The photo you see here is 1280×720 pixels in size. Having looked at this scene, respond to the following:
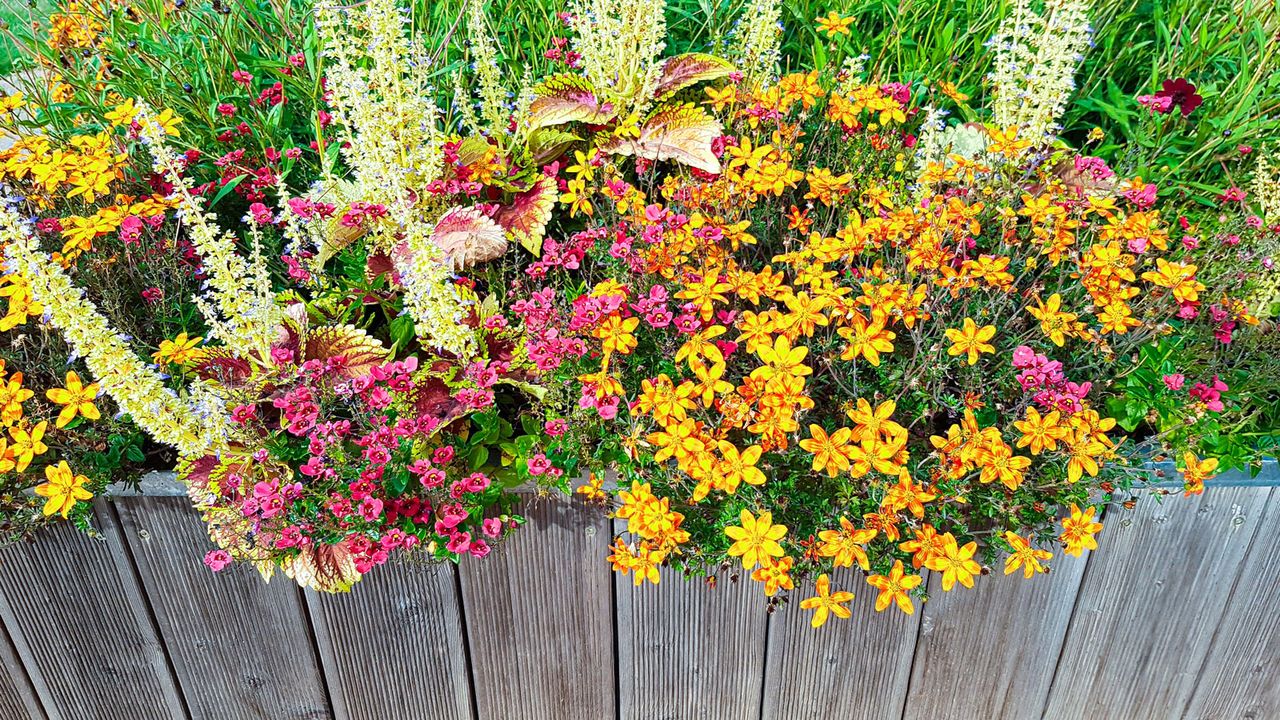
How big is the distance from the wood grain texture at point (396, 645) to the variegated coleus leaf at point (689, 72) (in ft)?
3.95

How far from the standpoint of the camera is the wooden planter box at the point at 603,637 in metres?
1.63

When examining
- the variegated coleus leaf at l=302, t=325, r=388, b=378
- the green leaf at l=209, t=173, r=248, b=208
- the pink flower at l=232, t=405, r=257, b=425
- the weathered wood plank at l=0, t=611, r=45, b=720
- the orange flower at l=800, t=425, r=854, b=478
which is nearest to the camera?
the orange flower at l=800, t=425, r=854, b=478

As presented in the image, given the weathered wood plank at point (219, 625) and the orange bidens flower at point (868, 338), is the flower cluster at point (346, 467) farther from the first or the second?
the orange bidens flower at point (868, 338)

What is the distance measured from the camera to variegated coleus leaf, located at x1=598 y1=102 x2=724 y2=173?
70.0 inches

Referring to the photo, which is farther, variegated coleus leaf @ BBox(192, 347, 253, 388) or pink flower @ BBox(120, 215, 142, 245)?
pink flower @ BBox(120, 215, 142, 245)

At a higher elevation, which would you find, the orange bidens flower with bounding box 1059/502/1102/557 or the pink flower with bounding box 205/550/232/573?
the orange bidens flower with bounding box 1059/502/1102/557

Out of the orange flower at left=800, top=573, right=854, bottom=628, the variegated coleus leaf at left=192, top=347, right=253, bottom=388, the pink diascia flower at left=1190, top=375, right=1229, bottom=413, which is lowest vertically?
the orange flower at left=800, top=573, right=854, bottom=628

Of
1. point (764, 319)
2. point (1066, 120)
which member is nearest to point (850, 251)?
point (764, 319)

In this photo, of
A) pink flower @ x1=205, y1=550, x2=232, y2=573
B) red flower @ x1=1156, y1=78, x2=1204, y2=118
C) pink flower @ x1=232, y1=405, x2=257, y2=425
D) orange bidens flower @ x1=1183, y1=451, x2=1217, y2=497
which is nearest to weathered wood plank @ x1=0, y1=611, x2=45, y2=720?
pink flower @ x1=205, y1=550, x2=232, y2=573

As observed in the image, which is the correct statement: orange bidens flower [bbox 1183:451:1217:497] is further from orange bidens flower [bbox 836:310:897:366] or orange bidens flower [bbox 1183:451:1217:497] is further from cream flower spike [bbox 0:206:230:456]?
cream flower spike [bbox 0:206:230:456]

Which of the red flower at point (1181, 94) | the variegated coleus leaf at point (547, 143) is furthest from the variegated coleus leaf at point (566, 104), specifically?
the red flower at point (1181, 94)

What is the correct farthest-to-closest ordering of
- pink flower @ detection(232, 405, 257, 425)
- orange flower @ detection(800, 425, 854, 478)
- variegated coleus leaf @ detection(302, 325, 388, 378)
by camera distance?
variegated coleus leaf @ detection(302, 325, 388, 378), pink flower @ detection(232, 405, 257, 425), orange flower @ detection(800, 425, 854, 478)

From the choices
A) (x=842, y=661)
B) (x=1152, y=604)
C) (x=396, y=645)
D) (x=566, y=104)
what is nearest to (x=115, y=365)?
(x=396, y=645)

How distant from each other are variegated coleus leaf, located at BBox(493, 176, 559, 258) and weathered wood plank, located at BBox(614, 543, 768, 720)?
2.38 feet
